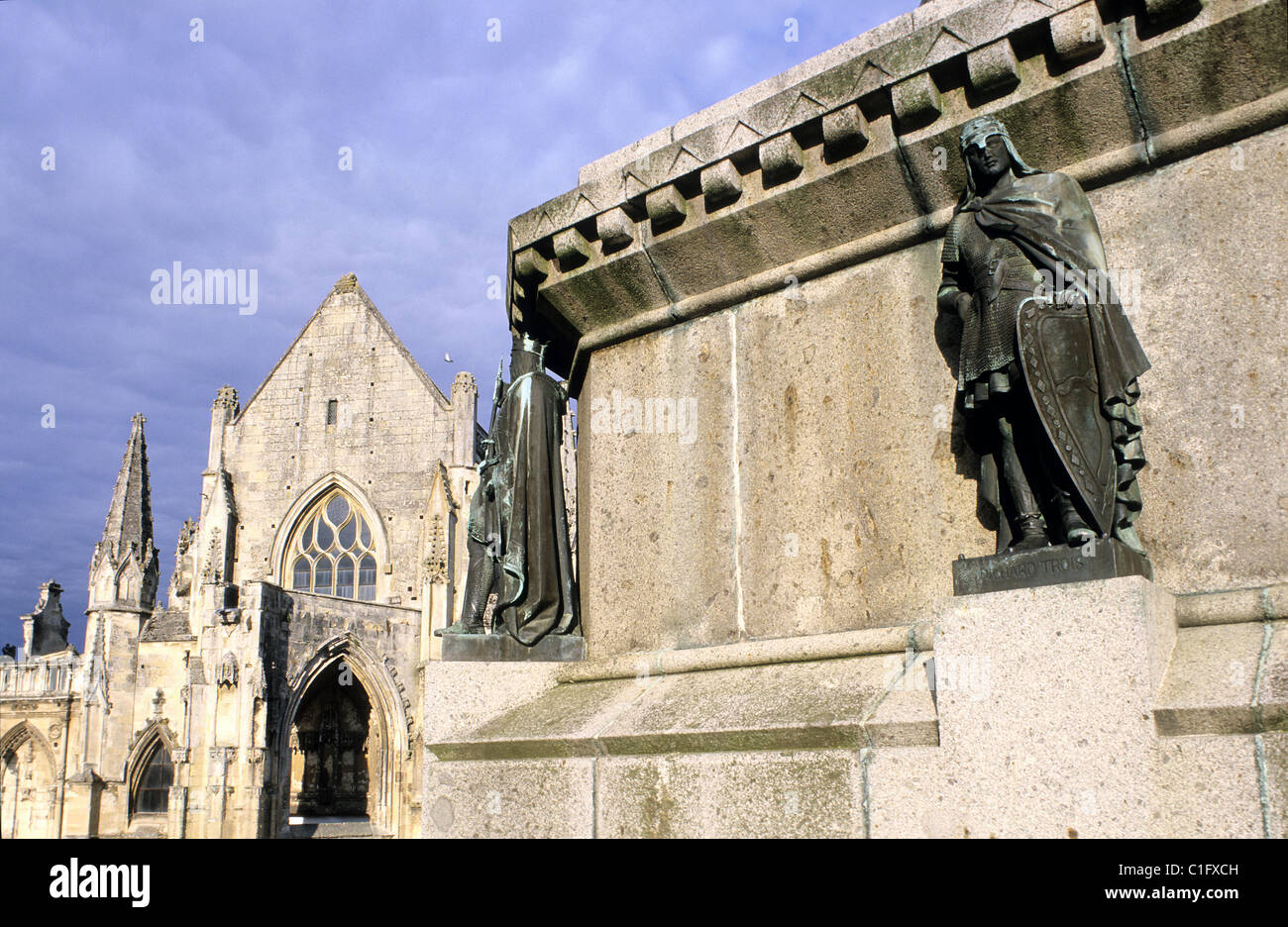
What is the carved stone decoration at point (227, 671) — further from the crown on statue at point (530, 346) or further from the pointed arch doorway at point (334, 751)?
the crown on statue at point (530, 346)

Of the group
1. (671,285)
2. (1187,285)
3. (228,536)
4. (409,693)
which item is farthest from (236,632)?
(1187,285)

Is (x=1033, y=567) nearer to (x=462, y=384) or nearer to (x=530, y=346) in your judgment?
(x=530, y=346)

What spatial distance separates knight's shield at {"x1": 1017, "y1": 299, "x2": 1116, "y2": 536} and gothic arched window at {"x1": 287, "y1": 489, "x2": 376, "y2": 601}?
33.5 metres

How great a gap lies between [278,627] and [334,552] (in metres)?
8.26

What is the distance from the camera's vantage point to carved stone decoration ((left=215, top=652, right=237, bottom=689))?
26.8 m

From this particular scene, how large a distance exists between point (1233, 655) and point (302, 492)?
35.4m

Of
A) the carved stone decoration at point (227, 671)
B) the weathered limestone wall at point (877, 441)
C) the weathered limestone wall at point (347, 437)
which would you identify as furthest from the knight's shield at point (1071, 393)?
the weathered limestone wall at point (347, 437)

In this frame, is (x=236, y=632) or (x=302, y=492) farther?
(x=302, y=492)

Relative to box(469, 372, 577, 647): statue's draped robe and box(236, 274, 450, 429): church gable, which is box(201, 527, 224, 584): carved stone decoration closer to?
box(236, 274, 450, 429): church gable

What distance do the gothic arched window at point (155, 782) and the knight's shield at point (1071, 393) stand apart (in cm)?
3232

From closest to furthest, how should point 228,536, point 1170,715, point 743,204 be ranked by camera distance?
point 1170,715, point 743,204, point 228,536

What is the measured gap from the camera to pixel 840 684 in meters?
4.00
